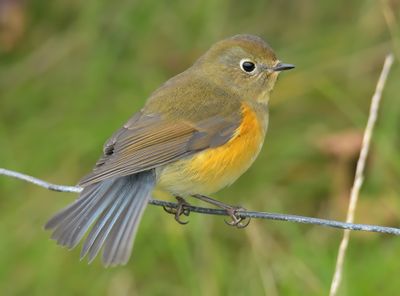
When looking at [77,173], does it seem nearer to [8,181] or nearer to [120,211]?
[8,181]

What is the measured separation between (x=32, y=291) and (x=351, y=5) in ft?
9.68

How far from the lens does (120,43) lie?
6066 mm

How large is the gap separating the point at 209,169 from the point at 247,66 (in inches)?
32.4

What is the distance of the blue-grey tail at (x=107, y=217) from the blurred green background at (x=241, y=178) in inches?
38.7

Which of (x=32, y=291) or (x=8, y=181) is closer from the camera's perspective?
(x=32, y=291)

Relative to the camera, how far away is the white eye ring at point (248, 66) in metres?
4.65

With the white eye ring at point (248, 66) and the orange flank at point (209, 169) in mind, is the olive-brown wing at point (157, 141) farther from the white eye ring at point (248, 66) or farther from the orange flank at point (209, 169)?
the white eye ring at point (248, 66)

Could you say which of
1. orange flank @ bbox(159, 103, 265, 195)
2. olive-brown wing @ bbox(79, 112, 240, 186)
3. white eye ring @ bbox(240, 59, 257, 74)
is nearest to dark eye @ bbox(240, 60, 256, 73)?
white eye ring @ bbox(240, 59, 257, 74)

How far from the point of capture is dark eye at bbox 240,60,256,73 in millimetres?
4656

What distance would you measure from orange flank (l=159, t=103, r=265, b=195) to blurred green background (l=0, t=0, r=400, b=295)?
0.72m

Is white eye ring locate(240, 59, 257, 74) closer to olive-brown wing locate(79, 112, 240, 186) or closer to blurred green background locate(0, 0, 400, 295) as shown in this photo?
olive-brown wing locate(79, 112, 240, 186)

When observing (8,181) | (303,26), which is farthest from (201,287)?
(303,26)

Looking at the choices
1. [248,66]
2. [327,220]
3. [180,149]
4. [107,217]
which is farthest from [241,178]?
[327,220]

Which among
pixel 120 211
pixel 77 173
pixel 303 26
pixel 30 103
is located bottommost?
pixel 120 211
